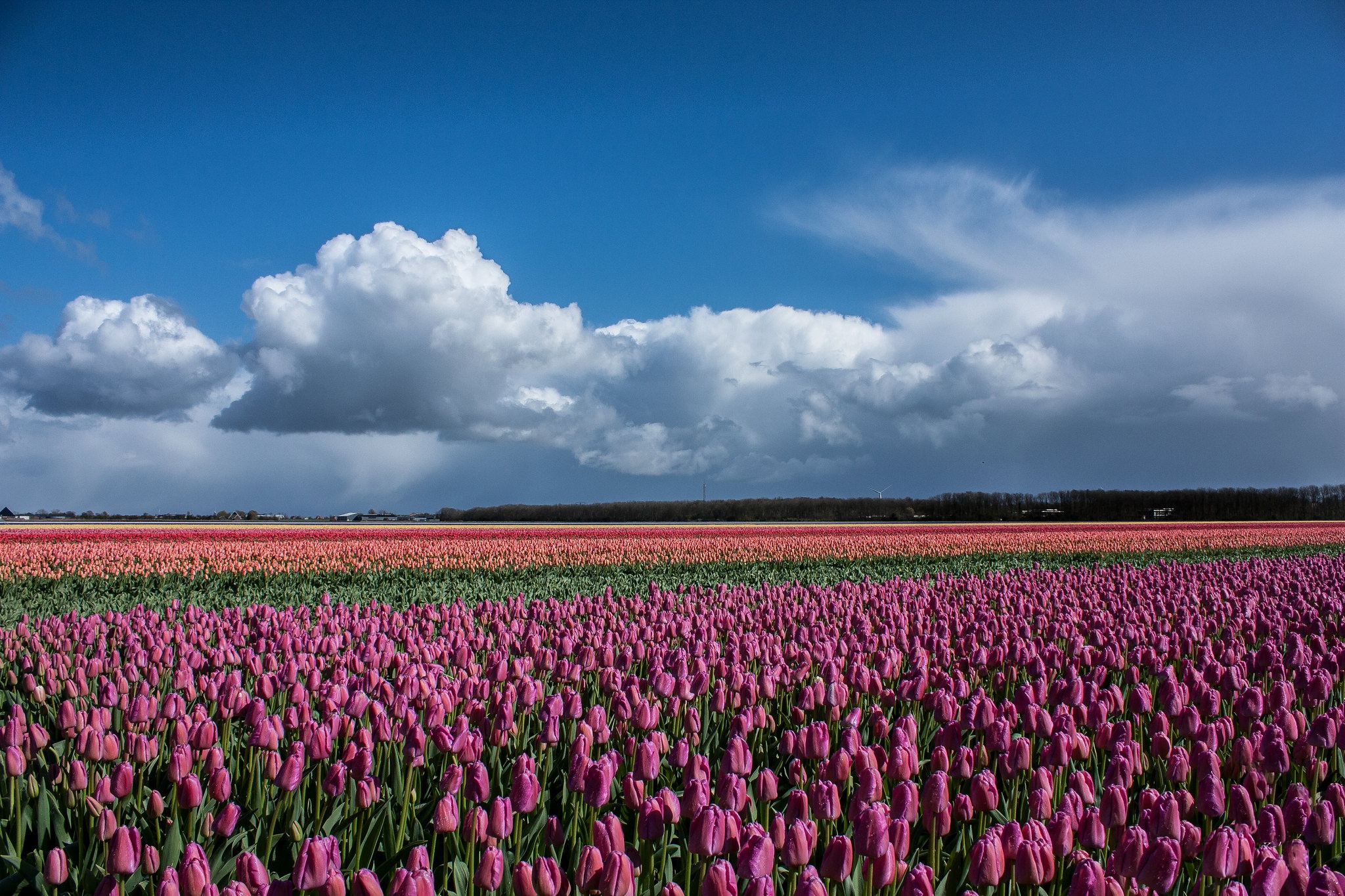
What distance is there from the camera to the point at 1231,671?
185 inches

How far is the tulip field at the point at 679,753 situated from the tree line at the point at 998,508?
6640cm

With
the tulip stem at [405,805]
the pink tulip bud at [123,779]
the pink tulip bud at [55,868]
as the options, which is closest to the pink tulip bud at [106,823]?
the pink tulip bud at [123,779]

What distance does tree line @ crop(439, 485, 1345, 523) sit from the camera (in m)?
77.2

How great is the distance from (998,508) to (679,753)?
82.9m

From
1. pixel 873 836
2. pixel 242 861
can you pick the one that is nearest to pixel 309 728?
pixel 242 861

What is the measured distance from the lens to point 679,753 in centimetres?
333

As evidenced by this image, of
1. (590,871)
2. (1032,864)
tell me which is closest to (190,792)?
(590,871)

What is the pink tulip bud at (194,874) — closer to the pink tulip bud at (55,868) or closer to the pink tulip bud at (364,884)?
the pink tulip bud at (364,884)

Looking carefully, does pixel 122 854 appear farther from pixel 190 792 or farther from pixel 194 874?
pixel 190 792

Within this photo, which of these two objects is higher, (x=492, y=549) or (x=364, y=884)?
(x=364, y=884)

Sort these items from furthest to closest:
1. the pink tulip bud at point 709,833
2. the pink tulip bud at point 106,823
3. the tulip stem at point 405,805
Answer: the tulip stem at point 405,805 < the pink tulip bud at point 106,823 < the pink tulip bud at point 709,833

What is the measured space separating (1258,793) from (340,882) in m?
3.23

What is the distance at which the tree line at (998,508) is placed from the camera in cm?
7725

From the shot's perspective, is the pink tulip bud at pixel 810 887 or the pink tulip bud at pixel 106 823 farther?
the pink tulip bud at pixel 106 823
